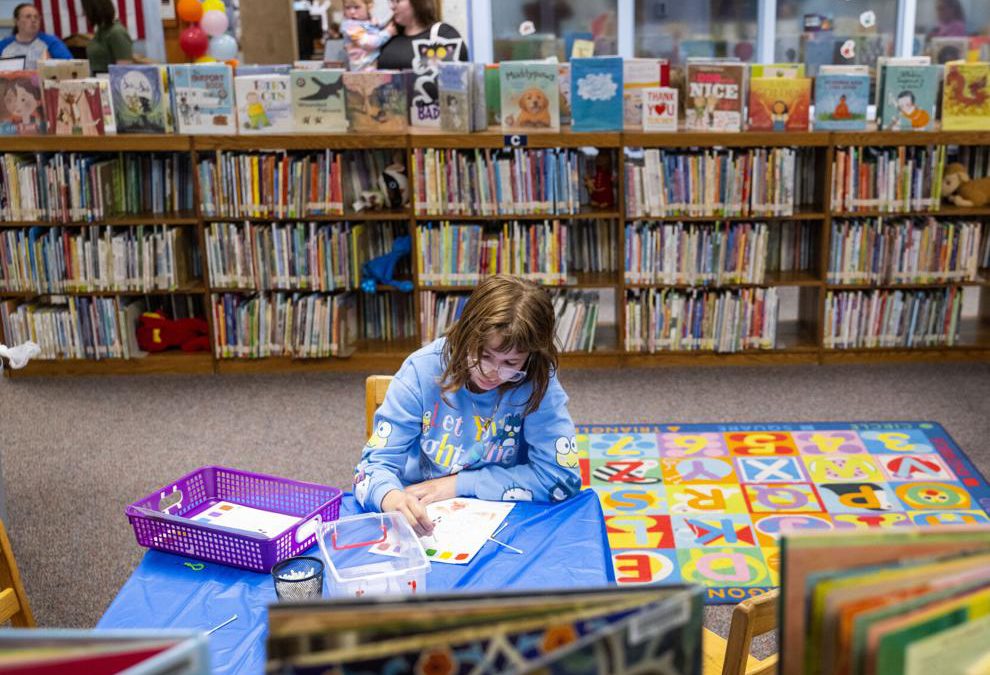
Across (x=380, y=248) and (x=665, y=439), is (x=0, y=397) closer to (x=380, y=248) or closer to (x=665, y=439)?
(x=380, y=248)

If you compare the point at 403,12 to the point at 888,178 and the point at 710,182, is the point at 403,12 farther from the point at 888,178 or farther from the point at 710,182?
the point at 888,178

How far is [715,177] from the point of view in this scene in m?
4.72

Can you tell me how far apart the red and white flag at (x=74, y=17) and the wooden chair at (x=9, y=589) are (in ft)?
21.5

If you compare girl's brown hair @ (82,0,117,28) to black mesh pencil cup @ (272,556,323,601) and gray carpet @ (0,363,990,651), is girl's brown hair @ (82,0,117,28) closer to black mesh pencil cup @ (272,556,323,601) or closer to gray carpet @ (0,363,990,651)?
gray carpet @ (0,363,990,651)

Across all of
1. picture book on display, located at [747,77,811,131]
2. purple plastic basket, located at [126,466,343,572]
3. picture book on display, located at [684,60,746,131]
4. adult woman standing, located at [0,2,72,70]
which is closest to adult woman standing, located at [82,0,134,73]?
adult woman standing, located at [0,2,72,70]

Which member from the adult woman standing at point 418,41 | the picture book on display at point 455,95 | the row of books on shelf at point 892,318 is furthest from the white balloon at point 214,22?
the row of books on shelf at point 892,318

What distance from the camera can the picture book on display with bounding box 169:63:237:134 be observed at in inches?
186

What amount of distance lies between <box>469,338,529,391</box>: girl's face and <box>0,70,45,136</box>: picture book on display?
3.48 m

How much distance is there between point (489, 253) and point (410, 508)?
2.84 meters

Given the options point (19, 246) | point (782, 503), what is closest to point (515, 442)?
point (782, 503)

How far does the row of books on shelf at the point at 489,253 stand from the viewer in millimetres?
4781

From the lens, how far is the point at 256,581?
6.27ft

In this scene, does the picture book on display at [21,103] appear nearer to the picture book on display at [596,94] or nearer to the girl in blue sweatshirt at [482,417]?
the picture book on display at [596,94]

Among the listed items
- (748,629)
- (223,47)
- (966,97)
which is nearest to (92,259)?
(223,47)
